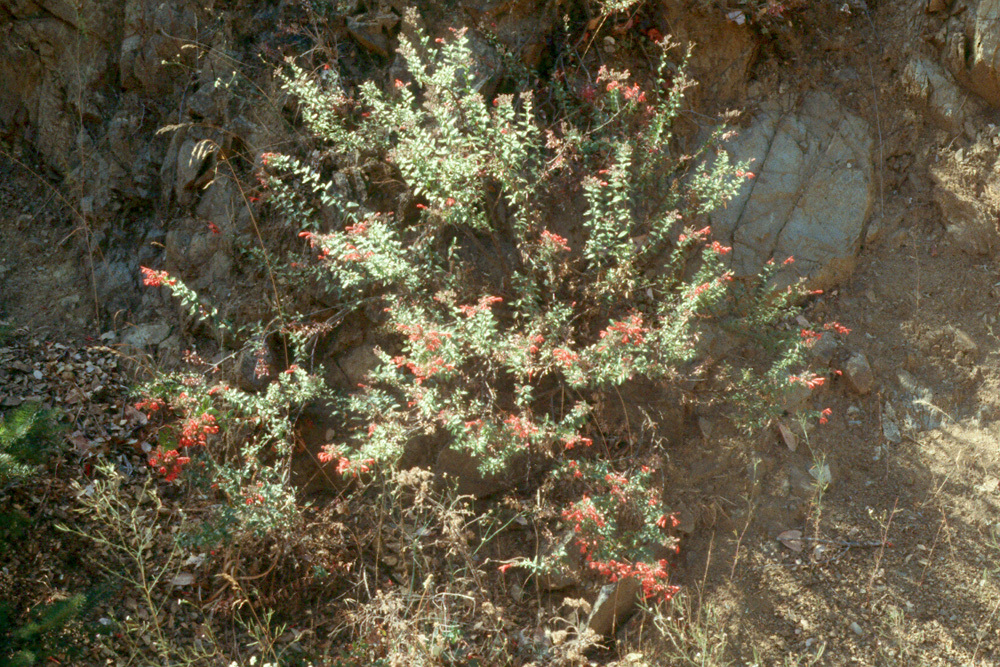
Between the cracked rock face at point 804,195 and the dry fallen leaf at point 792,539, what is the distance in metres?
1.46

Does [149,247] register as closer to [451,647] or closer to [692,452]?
[451,647]

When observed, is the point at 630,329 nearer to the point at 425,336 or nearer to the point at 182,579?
the point at 425,336

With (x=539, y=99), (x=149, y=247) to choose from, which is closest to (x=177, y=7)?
(x=149, y=247)

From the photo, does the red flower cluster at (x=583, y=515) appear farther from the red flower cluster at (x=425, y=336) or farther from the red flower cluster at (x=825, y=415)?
the red flower cluster at (x=825, y=415)

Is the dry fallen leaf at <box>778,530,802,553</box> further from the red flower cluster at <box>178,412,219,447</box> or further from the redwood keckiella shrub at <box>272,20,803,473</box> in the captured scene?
the red flower cluster at <box>178,412,219,447</box>

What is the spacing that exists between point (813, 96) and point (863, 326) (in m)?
1.49

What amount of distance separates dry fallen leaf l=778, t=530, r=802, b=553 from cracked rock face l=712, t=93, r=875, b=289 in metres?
1.46

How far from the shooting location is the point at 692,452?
4305 mm

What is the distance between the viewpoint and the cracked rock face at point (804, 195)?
4703 millimetres

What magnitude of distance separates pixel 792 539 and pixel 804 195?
2.04 meters

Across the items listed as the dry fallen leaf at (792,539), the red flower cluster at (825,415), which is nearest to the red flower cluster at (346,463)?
the dry fallen leaf at (792,539)

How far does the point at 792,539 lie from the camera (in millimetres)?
4039

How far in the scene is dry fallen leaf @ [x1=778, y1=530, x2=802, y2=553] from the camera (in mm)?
4016

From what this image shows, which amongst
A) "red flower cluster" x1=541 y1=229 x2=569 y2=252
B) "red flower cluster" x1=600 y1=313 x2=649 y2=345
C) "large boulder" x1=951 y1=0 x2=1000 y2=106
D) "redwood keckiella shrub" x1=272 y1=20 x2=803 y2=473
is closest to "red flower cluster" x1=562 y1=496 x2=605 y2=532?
"redwood keckiella shrub" x1=272 y1=20 x2=803 y2=473
